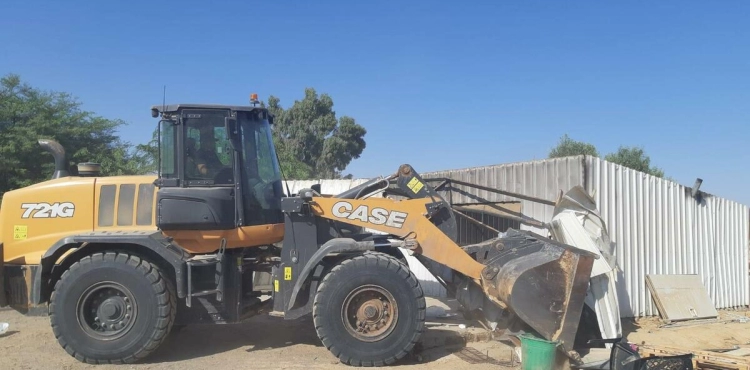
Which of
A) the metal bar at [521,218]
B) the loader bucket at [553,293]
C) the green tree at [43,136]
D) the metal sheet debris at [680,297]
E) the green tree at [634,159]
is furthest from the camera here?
the green tree at [634,159]

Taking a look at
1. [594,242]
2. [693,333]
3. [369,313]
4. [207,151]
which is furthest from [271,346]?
[693,333]

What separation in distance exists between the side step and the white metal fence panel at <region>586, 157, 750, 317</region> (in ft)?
19.4

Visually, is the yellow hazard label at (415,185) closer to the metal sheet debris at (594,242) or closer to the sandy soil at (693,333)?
the metal sheet debris at (594,242)

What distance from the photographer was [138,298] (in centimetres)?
639

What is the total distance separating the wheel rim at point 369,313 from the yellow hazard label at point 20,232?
4.26 metres

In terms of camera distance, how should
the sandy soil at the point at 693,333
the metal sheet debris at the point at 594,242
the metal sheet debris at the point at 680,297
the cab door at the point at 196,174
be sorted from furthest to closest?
the metal sheet debris at the point at 680,297 → the sandy soil at the point at 693,333 → the metal sheet debris at the point at 594,242 → the cab door at the point at 196,174

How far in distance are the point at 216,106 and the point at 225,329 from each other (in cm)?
355

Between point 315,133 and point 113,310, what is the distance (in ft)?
92.4

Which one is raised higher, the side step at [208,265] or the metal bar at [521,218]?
the metal bar at [521,218]

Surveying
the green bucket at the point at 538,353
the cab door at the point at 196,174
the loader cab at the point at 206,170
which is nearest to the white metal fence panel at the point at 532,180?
the green bucket at the point at 538,353

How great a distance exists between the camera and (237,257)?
689cm

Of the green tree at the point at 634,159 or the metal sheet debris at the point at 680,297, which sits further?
the green tree at the point at 634,159

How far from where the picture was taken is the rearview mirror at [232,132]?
21.7 feet

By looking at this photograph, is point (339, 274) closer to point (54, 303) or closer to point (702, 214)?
point (54, 303)
